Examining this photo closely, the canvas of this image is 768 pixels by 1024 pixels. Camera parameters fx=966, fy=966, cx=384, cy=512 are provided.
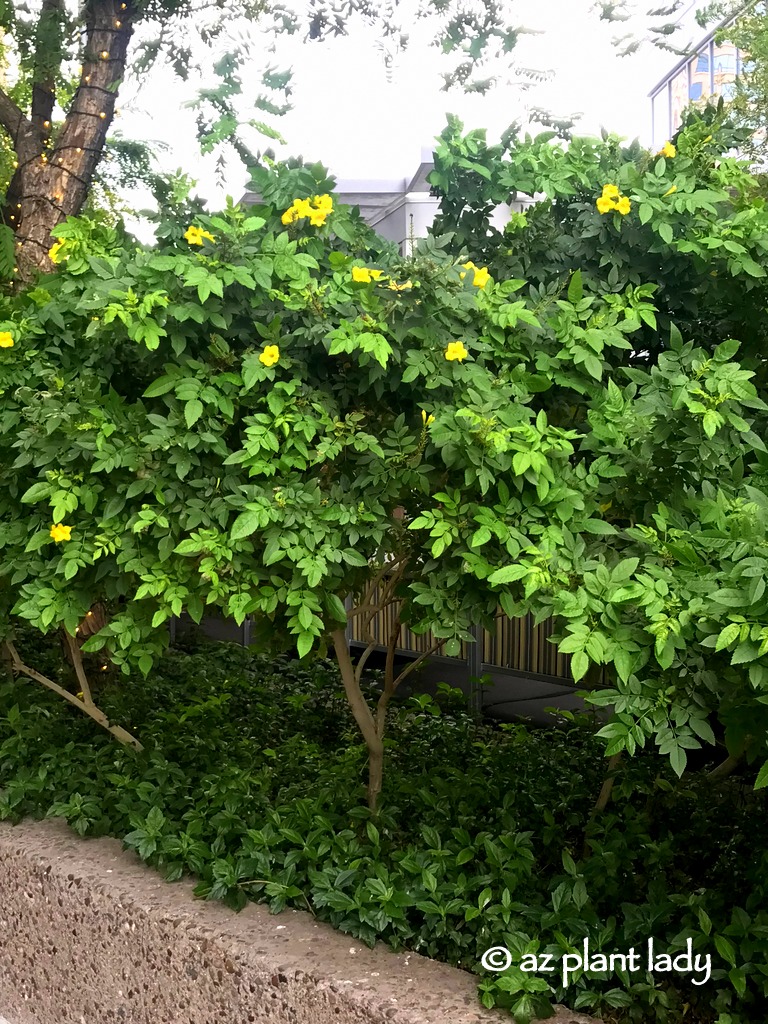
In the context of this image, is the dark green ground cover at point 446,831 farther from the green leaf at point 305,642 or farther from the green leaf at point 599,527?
the green leaf at point 599,527

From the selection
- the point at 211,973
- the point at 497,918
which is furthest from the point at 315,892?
the point at 497,918

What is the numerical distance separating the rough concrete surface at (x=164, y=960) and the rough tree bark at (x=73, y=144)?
2962 mm

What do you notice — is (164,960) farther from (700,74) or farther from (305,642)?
(700,74)

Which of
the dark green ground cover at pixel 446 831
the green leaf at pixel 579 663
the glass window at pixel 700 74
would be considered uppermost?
the glass window at pixel 700 74

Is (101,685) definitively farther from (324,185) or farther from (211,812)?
(324,185)

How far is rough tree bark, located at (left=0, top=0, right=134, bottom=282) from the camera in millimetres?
4797

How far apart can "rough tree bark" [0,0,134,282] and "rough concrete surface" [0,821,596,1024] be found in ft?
9.72

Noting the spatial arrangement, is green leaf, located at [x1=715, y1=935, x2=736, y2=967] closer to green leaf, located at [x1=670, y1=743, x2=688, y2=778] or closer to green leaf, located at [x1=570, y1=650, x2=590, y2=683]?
green leaf, located at [x1=670, y1=743, x2=688, y2=778]

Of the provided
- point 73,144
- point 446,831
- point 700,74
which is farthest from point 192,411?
point 700,74

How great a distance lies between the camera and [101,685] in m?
5.00

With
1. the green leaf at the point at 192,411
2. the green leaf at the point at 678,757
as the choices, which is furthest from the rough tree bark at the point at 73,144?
the green leaf at the point at 678,757

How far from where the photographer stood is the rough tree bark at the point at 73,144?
15.7ft

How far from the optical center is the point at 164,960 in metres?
2.61

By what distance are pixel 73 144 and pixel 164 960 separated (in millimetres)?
3881
